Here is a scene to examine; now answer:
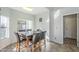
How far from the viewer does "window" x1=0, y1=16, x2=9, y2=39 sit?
213cm

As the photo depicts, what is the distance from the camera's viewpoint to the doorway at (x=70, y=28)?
228 centimetres

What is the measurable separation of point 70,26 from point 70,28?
56mm

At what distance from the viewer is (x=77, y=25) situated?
2238mm

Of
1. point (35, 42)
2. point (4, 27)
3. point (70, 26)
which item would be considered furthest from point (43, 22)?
point (4, 27)

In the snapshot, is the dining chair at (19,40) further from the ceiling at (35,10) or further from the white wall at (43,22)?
the ceiling at (35,10)

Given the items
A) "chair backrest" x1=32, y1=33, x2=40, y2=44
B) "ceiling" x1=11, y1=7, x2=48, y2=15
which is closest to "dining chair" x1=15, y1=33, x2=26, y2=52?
"chair backrest" x1=32, y1=33, x2=40, y2=44

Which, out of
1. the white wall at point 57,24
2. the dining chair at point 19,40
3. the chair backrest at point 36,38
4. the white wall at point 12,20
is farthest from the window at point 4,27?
the white wall at point 57,24

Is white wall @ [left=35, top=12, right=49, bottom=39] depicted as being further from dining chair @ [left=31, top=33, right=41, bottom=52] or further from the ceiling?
dining chair @ [left=31, top=33, right=41, bottom=52]

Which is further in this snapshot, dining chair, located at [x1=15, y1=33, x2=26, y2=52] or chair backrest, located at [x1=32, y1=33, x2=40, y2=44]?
chair backrest, located at [x1=32, y1=33, x2=40, y2=44]
